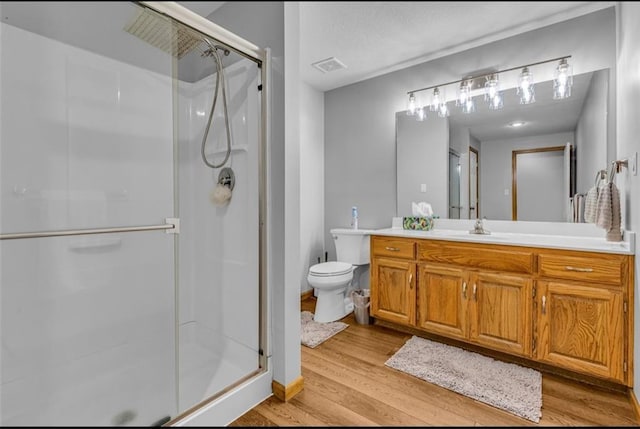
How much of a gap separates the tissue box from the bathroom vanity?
37cm

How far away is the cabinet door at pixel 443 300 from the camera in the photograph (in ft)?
6.23

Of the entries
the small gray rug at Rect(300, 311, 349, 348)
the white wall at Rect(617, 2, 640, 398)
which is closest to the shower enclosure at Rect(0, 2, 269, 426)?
the small gray rug at Rect(300, 311, 349, 348)

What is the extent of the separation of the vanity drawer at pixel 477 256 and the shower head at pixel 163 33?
5.78ft

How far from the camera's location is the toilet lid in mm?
2348

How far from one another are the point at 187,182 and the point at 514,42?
2297 mm

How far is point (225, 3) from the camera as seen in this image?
104 cm

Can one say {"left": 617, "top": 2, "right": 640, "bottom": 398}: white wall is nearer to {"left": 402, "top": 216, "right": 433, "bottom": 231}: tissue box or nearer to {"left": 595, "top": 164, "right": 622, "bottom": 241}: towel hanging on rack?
{"left": 595, "top": 164, "right": 622, "bottom": 241}: towel hanging on rack

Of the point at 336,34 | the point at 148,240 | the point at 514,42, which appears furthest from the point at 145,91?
the point at 514,42

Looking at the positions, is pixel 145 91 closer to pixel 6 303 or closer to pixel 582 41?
pixel 6 303

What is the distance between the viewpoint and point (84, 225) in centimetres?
154

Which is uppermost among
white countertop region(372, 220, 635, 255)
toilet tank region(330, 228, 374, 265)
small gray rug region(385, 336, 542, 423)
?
white countertop region(372, 220, 635, 255)

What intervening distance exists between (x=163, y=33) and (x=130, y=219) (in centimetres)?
98

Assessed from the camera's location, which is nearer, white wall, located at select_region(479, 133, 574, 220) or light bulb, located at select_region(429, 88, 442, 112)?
white wall, located at select_region(479, 133, 574, 220)

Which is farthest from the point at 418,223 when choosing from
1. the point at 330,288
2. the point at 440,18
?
the point at 440,18
